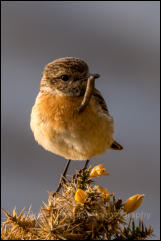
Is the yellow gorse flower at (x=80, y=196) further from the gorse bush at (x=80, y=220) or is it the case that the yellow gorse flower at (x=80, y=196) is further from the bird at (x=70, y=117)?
the bird at (x=70, y=117)

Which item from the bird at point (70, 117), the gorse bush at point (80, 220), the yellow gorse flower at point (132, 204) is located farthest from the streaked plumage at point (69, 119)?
the yellow gorse flower at point (132, 204)

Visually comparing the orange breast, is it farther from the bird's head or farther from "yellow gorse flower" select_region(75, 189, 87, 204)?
"yellow gorse flower" select_region(75, 189, 87, 204)

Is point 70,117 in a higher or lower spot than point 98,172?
higher

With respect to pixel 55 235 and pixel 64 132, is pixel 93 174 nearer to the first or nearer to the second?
pixel 55 235

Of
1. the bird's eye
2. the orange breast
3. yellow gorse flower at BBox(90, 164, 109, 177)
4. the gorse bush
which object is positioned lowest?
the gorse bush

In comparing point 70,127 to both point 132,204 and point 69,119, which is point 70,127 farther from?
point 132,204

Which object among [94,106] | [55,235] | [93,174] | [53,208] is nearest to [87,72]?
[94,106]

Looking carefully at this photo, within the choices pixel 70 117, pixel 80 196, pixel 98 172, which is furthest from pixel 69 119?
pixel 80 196

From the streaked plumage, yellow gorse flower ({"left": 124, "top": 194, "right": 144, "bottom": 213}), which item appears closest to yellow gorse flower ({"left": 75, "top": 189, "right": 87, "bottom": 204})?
yellow gorse flower ({"left": 124, "top": 194, "right": 144, "bottom": 213})
